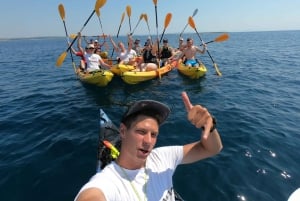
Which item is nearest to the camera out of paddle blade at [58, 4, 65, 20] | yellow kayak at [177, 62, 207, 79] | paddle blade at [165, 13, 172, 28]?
yellow kayak at [177, 62, 207, 79]

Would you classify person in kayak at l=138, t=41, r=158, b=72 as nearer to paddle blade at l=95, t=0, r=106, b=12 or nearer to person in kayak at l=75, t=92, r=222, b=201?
paddle blade at l=95, t=0, r=106, b=12

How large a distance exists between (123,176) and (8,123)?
7.88 metres

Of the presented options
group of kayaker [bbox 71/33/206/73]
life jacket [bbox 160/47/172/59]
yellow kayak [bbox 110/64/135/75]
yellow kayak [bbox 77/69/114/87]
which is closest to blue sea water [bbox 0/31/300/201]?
yellow kayak [bbox 77/69/114/87]

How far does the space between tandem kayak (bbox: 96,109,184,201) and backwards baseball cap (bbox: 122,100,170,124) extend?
2362 millimetres

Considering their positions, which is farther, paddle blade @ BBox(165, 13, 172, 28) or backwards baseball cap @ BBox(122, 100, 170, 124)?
paddle blade @ BBox(165, 13, 172, 28)

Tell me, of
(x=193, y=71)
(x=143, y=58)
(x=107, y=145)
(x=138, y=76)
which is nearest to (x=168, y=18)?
(x=143, y=58)

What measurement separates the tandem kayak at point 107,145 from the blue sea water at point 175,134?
33.9 inches

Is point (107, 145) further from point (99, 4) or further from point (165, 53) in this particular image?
point (165, 53)

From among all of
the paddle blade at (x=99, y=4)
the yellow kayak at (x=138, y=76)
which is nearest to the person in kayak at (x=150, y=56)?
the yellow kayak at (x=138, y=76)

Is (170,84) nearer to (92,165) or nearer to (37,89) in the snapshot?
(37,89)

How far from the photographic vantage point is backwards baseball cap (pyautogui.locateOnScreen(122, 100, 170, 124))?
2.31 meters

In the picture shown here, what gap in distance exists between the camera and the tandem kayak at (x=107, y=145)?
456cm

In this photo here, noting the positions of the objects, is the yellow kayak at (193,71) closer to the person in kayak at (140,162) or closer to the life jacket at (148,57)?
the life jacket at (148,57)

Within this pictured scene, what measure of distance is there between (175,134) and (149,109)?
508cm
